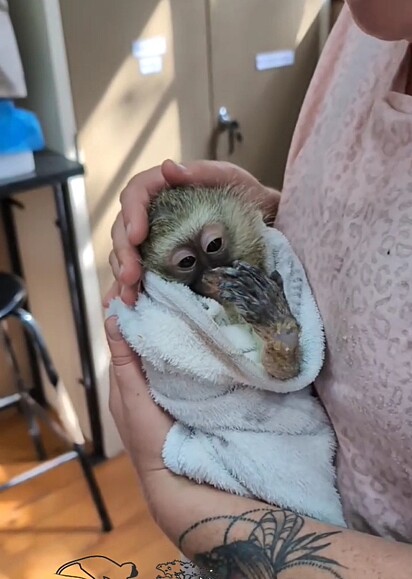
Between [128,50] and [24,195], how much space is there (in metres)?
0.53

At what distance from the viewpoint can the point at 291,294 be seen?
64 cm

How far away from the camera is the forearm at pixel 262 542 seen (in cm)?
52

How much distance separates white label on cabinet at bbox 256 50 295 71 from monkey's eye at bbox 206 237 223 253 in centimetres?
137

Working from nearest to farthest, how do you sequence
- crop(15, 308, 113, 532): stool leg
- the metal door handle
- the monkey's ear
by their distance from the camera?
the monkey's ear, crop(15, 308, 113, 532): stool leg, the metal door handle

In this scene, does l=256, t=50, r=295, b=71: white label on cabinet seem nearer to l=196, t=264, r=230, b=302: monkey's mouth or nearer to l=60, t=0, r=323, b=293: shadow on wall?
l=60, t=0, r=323, b=293: shadow on wall

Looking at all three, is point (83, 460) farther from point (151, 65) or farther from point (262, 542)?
point (262, 542)

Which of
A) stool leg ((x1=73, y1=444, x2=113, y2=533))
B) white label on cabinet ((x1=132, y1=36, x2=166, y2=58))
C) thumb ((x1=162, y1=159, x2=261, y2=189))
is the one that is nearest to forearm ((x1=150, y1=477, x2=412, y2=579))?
thumb ((x1=162, y1=159, x2=261, y2=189))

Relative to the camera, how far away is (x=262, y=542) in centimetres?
56

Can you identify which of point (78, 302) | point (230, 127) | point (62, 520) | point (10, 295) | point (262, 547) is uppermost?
point (230, 127)

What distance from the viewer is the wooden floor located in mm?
1672

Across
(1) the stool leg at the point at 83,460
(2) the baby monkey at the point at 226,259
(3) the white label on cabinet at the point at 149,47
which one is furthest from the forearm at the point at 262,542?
(3) the white label on cabinet at the point at 149,47

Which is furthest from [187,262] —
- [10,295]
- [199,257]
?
[10,295]

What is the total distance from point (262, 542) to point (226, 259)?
0.86 feet

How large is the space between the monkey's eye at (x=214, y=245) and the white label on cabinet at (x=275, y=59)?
1.37m
